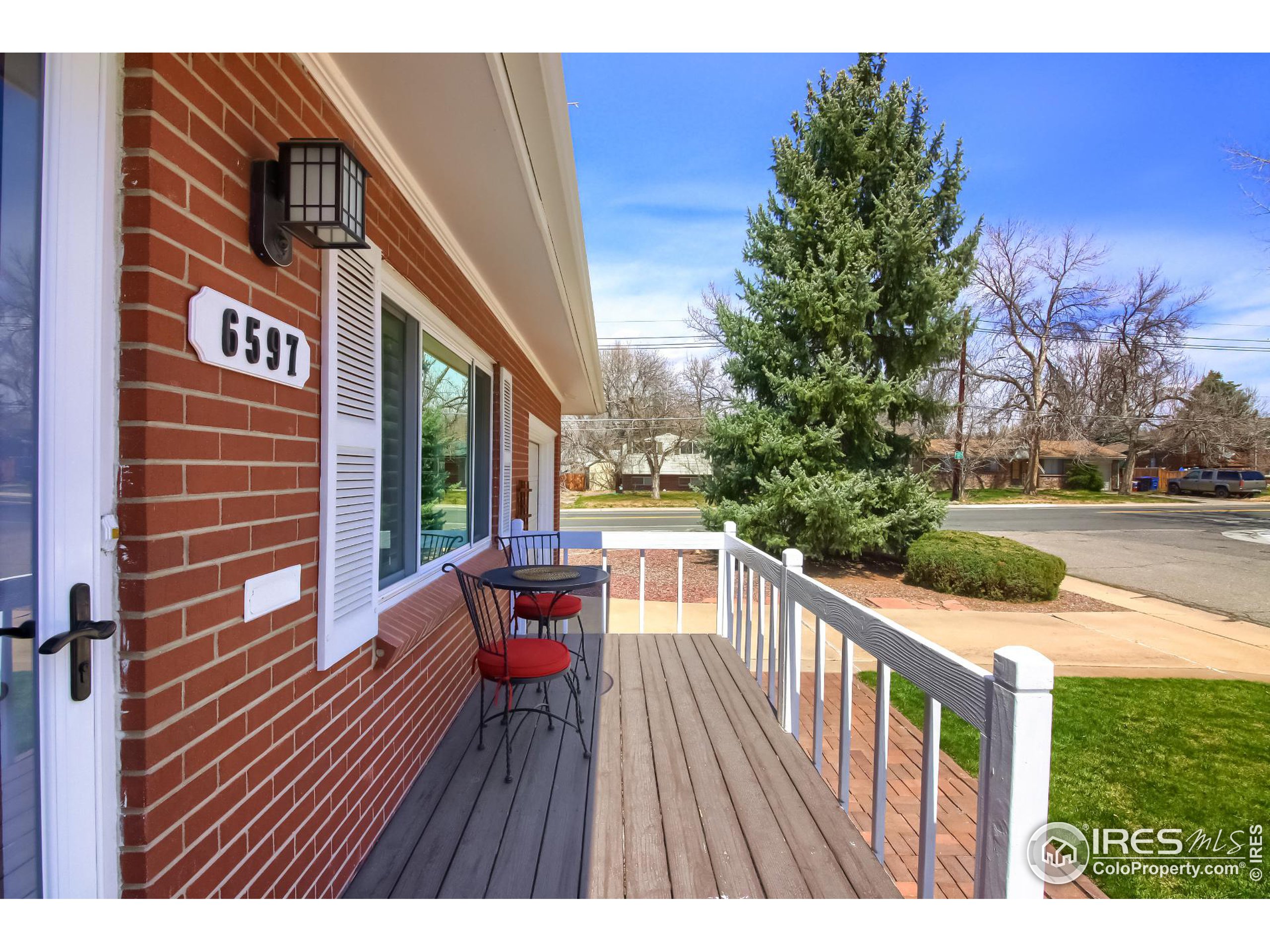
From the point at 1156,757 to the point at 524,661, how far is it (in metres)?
3.69

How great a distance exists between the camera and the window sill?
2.18m

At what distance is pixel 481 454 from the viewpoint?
13.7 feet

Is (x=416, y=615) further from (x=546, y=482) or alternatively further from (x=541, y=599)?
(x=546, y=482)

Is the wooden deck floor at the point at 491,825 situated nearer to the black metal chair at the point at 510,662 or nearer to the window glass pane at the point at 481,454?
the black metal chair at the point at 510,662

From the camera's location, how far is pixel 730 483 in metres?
10.4

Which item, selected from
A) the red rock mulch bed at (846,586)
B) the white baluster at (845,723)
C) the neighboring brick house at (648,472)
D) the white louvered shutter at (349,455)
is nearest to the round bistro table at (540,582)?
the white louvered shutter at (349,455)

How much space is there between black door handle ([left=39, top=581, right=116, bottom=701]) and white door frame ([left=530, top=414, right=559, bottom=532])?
21.7 ft

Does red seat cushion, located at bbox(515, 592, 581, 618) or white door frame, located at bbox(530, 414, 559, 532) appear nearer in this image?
red seat cushion, located at bbox(515, 592, 581, 618)

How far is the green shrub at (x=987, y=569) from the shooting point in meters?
7.72

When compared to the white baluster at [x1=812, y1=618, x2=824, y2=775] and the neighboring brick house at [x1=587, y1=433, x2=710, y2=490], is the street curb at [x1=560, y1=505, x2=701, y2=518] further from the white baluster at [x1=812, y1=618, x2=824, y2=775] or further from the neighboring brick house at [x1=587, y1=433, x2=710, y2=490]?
the white baluster at [x1=812, y1=618, x2=824, y2=775]

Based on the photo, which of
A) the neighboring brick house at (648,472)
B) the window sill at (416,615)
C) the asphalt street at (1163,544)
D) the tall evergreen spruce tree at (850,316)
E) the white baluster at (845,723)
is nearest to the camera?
the white baluster at (845,723)

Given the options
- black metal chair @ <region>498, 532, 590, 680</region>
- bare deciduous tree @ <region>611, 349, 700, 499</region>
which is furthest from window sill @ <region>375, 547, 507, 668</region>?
bare deciduous tree @ <region>611, 349, 700, 499</region>

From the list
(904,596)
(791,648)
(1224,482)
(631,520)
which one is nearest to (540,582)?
(791,648)
